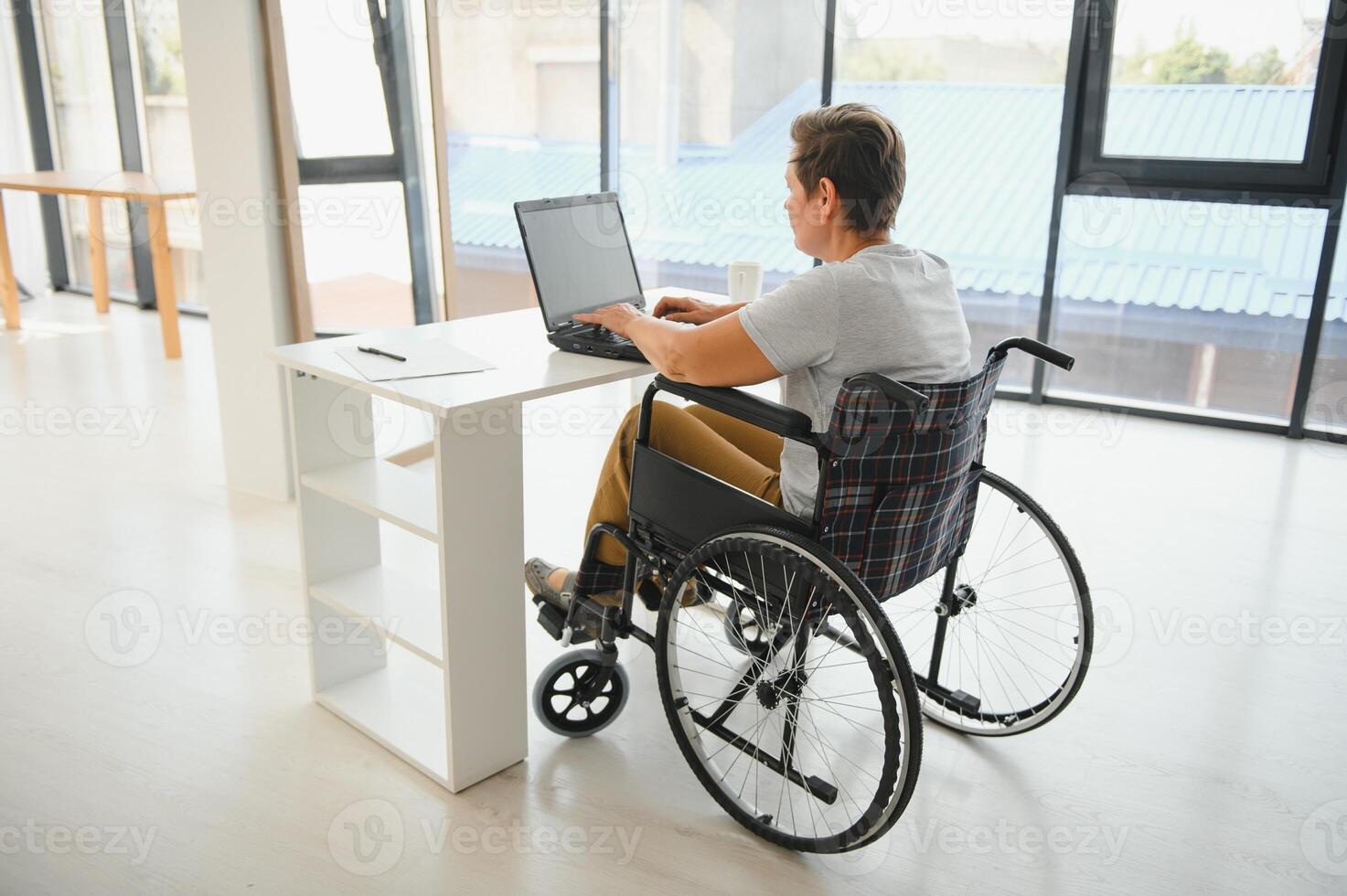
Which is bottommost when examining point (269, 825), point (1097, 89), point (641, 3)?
point (269, 825)

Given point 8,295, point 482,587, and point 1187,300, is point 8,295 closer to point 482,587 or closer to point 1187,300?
point 482,587

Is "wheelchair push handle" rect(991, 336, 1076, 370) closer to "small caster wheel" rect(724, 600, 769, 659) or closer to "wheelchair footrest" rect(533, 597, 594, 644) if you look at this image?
"small caster wheel" rect(724, 600, 769, 659)

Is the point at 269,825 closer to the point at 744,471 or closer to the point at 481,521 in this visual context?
the point at 481,521

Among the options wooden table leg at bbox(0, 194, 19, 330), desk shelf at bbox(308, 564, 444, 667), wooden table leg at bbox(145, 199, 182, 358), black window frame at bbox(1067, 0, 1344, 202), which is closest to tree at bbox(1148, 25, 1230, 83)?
black window frame at bbox(1067, 0, 1344, 202)

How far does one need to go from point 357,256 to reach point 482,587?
1744mm

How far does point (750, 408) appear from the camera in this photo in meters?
1.60

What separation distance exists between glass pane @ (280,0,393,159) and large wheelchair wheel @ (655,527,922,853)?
6.07ft

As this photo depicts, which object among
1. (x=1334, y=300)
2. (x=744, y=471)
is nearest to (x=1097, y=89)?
(x=1334, y=300)

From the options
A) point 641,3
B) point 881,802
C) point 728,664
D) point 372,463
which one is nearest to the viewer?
point 881,802

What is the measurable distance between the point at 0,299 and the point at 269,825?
4.64 metres

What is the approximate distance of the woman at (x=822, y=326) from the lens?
63.7 inches

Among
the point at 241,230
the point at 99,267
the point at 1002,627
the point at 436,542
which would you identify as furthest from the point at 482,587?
the point at 99,267

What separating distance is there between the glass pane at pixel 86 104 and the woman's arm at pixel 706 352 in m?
4.81

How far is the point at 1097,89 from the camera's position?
157 inches
